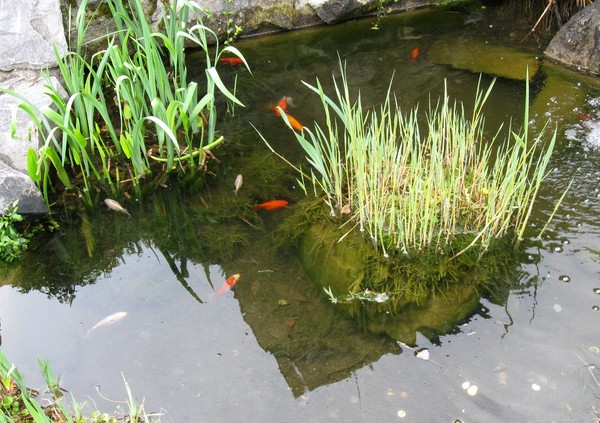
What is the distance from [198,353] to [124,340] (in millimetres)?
402

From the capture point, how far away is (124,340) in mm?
3084

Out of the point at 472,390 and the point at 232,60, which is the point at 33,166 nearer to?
the point at 232,60

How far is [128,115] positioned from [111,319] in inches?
54.4

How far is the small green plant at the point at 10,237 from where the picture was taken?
3.50 m

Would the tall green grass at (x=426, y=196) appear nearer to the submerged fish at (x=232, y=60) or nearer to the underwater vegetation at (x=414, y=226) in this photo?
the underwater vegetation at (x=414, y=226)

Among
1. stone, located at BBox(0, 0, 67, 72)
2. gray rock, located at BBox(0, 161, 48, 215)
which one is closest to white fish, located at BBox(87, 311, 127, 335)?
gray rock, located at BBox(0, 161, 48, 215)

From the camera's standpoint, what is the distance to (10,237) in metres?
3.54

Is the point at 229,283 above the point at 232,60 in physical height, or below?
below

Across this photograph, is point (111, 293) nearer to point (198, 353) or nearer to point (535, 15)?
point (198, 353)

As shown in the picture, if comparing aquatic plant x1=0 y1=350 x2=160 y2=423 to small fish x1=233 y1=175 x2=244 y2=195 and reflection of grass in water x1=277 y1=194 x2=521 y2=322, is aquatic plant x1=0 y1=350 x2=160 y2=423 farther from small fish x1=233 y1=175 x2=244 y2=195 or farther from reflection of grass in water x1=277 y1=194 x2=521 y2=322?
small fish x1=233 y1=175 x2=244 y2=195

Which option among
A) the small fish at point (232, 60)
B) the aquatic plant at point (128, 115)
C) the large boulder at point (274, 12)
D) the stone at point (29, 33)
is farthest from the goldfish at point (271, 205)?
the large boulder at point (274, 12)

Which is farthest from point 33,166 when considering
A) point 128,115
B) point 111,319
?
point 111,319

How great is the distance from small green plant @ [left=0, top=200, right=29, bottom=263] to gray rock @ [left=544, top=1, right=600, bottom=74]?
4.44m

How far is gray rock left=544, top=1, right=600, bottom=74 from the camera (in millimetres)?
5031
